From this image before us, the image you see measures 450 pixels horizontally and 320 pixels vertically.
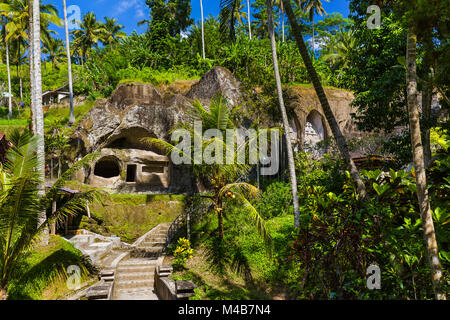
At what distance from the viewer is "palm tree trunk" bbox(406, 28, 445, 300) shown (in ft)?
12.9

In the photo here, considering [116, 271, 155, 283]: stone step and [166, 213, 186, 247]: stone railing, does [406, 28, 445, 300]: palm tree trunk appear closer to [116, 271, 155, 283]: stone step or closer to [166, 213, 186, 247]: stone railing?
[116, 271, 155, 283]: stone step

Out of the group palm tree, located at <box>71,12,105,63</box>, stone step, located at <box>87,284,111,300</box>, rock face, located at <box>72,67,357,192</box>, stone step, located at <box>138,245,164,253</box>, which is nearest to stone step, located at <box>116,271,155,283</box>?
stone step, located at <box>138,245,164,253</box>

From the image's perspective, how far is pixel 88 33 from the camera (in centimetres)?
3603

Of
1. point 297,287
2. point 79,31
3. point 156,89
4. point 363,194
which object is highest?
point 79,31

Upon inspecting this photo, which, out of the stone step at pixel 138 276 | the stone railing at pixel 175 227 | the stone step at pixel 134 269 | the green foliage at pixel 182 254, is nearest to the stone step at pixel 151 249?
the stone railing at pixel 175 227

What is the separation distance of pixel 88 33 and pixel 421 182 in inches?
1590

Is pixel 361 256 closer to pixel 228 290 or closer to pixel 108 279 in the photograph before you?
pixel 228 290

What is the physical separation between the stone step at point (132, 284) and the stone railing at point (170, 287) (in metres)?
0.48

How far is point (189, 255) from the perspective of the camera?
32.3ft

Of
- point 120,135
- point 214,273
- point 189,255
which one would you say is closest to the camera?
point 214,273

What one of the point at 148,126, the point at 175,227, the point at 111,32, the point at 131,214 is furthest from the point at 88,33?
the point at 175,227
